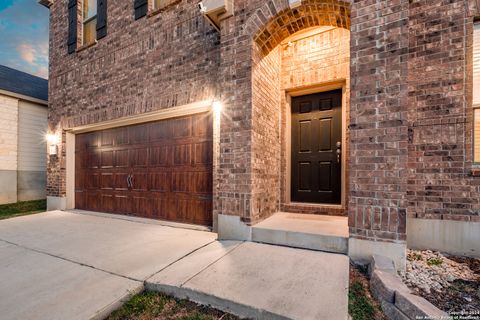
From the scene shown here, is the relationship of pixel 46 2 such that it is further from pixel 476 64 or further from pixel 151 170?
pixel 476 64

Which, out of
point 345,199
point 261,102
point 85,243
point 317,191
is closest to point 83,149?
point 85,243

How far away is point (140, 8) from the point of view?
15.6 ft

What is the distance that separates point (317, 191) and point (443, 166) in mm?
1799

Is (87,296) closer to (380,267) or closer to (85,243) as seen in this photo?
(85,243)

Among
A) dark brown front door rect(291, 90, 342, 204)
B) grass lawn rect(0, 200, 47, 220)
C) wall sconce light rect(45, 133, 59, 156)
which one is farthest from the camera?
grass lawn rect(0, 200, 47, 220)

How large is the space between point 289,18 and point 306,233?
9.76 feet

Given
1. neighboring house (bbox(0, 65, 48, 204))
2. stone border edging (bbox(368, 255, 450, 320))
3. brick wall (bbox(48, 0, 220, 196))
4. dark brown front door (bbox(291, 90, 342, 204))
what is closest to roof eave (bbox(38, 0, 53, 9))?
brick wall (bbox(48, 0, 220, 196))

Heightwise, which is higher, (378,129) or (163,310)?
(378,129)

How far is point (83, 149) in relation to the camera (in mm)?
6051

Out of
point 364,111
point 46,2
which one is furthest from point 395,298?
point 46,2

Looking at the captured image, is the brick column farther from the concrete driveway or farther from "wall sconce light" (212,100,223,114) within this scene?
the concrete driveway

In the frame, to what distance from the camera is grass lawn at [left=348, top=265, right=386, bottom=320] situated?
1.79 metres

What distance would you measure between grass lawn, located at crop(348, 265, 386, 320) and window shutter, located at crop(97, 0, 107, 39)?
22.3ft

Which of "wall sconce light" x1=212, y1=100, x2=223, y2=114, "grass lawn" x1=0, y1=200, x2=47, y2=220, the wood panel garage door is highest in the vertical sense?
"wall sconce light" x1=212, y1=100, x2=223, y2=114
